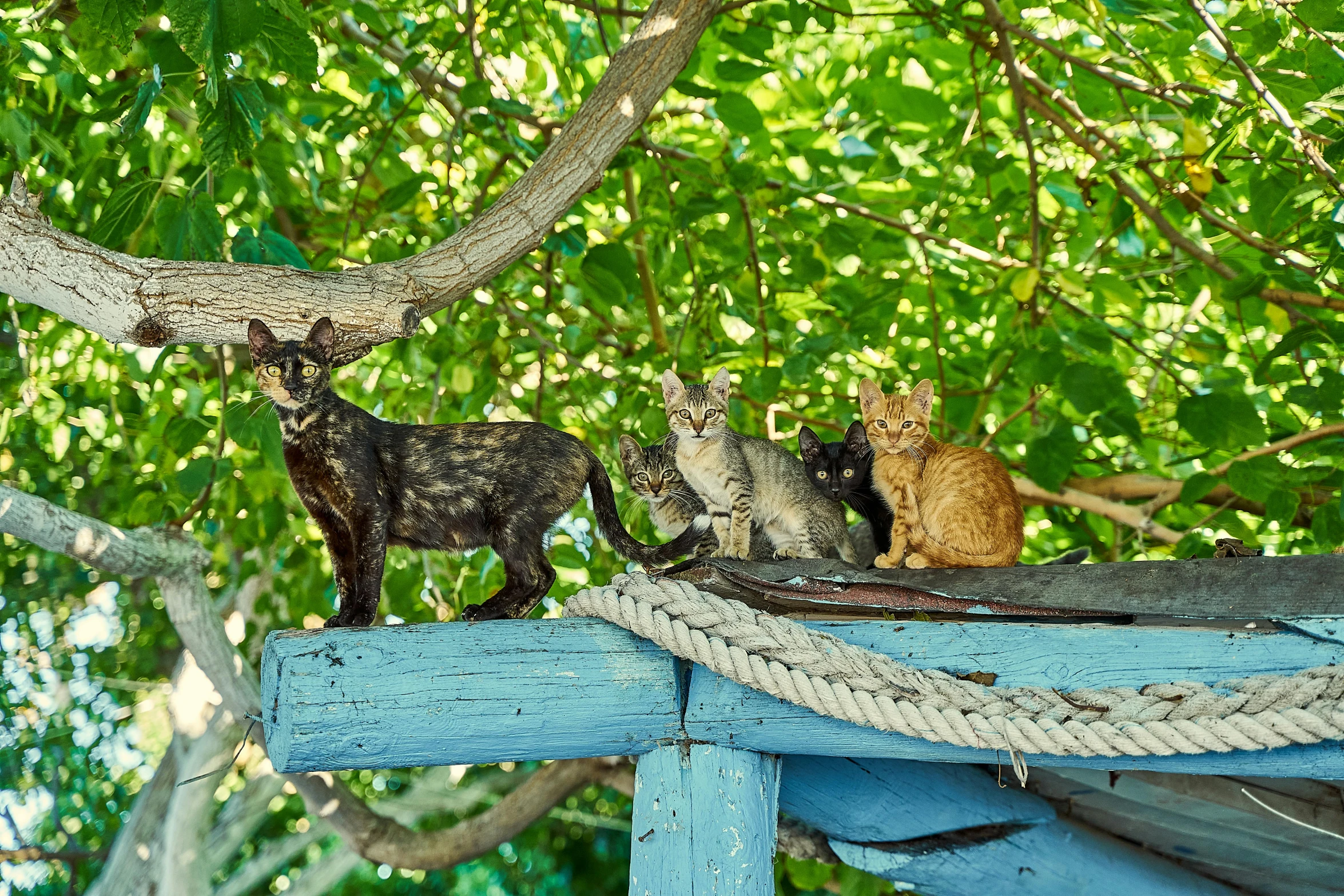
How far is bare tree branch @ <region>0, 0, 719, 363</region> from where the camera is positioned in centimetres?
183

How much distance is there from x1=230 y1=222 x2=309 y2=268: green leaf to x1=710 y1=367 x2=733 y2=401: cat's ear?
1058 millimetres

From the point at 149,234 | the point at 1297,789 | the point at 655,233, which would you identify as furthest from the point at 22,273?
the point at 1297,789

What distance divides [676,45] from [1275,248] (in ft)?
5.77

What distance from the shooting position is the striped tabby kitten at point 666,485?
8.63ft

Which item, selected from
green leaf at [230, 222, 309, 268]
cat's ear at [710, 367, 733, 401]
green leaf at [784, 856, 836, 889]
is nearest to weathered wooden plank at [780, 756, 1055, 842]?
cat's ear at [710, 367, 733, 401]

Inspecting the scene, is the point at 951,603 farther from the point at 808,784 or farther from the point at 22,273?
the point at 22,273

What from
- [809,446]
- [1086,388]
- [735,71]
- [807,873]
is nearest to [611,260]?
[735,71]

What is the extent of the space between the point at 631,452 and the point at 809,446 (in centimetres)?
44

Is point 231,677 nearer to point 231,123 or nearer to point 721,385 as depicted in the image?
point 721,385

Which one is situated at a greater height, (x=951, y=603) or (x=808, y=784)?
(x=951, y=603)

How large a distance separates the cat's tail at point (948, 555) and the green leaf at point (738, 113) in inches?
54.7

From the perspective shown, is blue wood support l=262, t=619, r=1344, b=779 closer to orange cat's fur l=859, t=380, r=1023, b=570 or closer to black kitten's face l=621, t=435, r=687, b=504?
orange cat's fur l=859, t=380, r=1023, b=570

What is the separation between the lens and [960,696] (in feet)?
5.56

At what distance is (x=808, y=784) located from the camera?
88.7 inches
